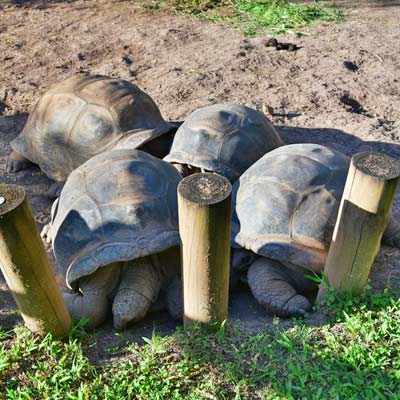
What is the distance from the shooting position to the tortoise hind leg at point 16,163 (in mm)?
4855

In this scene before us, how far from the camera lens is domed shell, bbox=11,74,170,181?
14.3ft

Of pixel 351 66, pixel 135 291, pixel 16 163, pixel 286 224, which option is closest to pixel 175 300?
pixel 135 291

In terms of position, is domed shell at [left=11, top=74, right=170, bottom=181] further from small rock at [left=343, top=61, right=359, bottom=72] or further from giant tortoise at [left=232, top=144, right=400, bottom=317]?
small rock at [left=343, top=61, right=359, bottom=72]

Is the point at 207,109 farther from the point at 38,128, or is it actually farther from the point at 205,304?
the point at 205,304

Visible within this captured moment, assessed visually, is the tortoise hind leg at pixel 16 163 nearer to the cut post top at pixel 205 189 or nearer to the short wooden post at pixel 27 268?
the short wooden post at pixel 27 268

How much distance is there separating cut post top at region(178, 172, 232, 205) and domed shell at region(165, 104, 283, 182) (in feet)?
5.07

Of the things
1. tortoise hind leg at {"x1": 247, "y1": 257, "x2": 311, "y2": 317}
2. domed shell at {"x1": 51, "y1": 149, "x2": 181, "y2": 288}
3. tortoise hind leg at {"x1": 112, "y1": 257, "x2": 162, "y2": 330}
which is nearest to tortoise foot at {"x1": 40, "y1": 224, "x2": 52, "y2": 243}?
domed shell at {"x1": 51, "y1": 149, "x2": 181, "y2": 288}

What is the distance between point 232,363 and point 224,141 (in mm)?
1917

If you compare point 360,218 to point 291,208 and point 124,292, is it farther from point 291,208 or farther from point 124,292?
point 124,292

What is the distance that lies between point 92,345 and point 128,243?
2.10ft

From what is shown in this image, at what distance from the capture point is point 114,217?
10.3 feet

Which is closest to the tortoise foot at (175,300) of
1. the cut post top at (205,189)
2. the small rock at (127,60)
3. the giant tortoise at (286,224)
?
the giant tortoise at (286,224)

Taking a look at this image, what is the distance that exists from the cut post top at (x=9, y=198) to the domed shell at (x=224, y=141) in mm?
1852

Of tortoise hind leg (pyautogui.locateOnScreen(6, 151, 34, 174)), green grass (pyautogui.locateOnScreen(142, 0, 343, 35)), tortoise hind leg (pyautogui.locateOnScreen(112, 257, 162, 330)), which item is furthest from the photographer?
green grass (pyautogui.locateOnScreen(142, 0, 343, 35))
